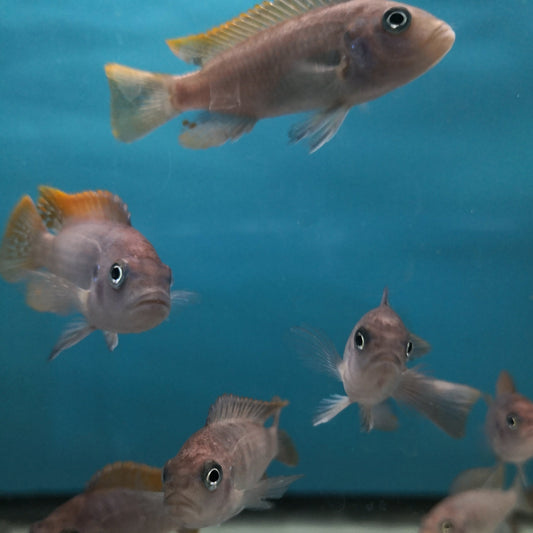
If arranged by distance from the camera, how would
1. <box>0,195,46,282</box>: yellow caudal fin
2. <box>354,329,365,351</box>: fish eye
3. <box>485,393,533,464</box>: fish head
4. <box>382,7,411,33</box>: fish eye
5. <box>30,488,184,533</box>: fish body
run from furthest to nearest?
1. <box>485,393,533,464</box>: fish head
2. <box>0,195,46,282</box>: yellow caudal fin
3. <box>30,488,184,533</box>: fish body
4. <box>354,329,365,351</box>: fish eye
5. <box>382,7,411,33</box>: fish eye

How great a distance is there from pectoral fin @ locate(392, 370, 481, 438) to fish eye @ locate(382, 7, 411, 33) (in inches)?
46.6

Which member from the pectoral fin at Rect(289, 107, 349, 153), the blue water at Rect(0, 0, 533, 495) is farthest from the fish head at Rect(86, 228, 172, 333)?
the blue water at Rect(0, 0, 533, 495)

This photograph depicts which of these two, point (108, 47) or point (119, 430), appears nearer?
point (108, 47)

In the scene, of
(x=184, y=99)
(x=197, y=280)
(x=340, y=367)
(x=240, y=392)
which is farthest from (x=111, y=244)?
(x=240, y=392)

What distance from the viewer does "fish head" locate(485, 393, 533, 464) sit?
115 inches

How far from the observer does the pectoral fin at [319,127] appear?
1830 mm

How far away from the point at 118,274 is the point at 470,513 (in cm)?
195

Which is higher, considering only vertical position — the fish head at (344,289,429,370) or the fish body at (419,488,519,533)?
the fish head at (344,289,429,370)

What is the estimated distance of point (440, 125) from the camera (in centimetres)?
464

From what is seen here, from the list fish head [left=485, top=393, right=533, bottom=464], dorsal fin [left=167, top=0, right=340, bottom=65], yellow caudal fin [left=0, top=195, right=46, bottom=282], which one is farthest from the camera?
fish head [left=485, top=393, right=533, bottom=464]

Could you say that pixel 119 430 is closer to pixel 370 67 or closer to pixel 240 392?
pixel 240 392

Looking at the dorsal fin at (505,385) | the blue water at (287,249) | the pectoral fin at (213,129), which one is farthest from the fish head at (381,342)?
the blue water at (287,249)

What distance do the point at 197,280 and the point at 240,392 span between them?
987 millimetres

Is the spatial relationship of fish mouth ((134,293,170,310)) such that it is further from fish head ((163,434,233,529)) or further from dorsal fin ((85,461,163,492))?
dorsal fin ((85,461,163,492))
